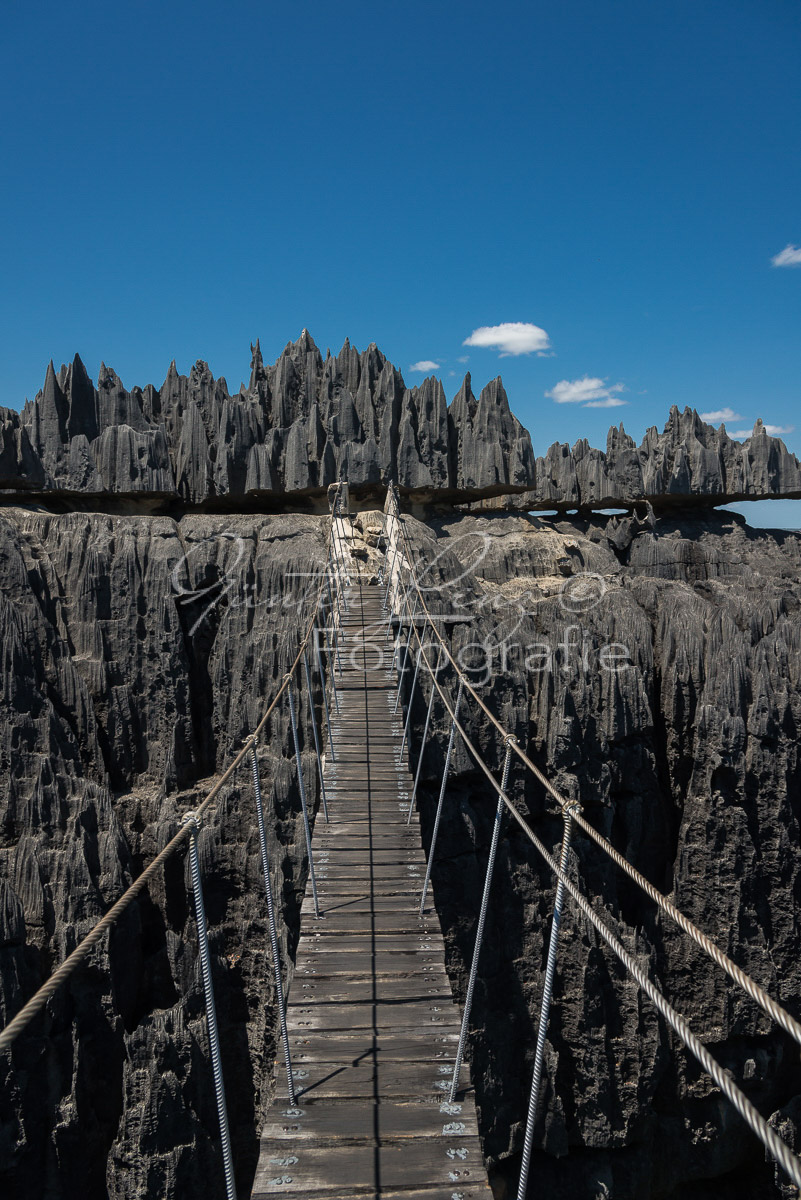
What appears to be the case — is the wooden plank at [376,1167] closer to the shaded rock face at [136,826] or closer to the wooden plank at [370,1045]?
the wooden plank at [370,1045]

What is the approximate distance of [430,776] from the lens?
12273mm

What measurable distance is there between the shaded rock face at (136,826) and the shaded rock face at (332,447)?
3.17 meters

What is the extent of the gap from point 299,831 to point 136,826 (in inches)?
136

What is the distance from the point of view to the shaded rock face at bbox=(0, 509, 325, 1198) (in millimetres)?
10141

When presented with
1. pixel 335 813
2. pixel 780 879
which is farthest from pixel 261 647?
pixel 780 879

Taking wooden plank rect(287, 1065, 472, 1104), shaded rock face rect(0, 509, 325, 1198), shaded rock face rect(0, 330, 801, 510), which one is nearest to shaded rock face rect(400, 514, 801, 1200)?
shaded rock face rect(0, 509, 325, 1198)

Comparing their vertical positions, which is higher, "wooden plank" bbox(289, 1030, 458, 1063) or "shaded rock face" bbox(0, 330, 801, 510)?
"shaded rock face" bbox(0, 330, 801, 510)

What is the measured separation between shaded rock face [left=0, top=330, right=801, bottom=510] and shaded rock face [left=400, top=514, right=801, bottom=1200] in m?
6.82

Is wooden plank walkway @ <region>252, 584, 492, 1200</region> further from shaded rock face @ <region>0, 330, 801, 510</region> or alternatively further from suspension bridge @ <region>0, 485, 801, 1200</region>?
shaded rock face @ <region>0, 330, 801, 510</region>

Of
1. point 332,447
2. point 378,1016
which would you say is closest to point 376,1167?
point 378,1016

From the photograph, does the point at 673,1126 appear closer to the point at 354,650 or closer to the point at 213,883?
the point at 213,883

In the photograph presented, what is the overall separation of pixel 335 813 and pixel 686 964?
10.7 meters

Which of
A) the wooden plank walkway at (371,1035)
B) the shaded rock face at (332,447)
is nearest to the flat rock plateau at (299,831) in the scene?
the shaded rock face at (332,447)

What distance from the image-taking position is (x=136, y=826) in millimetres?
13539
